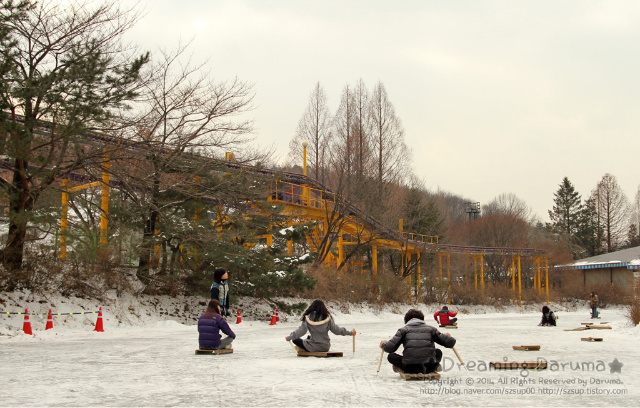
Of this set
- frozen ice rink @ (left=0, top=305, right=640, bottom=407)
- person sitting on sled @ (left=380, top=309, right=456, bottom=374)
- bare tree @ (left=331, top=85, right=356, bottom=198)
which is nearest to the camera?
frozen ice rink @ (left=0, top=305, right=640, bottom=407)

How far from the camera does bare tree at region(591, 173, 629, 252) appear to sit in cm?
8156

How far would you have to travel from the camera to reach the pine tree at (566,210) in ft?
298

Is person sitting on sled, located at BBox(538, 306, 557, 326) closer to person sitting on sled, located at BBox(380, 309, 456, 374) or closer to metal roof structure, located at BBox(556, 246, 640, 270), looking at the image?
person sitting on sled, located at BBox(380, 309, 456, 374)

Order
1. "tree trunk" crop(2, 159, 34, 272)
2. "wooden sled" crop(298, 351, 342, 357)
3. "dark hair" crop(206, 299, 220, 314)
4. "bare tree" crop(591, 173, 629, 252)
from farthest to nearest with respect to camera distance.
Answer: "bare tree" crop(591, 173, 629, 252)
"tree trunk" crop(2, 159, 34, 272)
"dark hair" crop(206, 299, 220, 314)
"wooden sled" crop(298, 351, 342, 357)

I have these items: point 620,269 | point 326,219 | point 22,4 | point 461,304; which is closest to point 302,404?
point 22,4

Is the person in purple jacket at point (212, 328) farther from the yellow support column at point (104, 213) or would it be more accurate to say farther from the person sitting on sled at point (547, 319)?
the person sitting on sled at point (547, 319)

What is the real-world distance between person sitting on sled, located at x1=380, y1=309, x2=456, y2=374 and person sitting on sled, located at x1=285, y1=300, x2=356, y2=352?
2766 millimetres

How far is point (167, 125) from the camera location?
80.7 feet

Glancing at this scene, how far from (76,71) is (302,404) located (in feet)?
42.3

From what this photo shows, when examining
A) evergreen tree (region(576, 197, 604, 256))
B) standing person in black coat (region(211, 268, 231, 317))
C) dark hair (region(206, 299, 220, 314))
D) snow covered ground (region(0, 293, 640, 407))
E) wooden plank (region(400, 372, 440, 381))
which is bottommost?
snow covered ground (region(0, 293, 640, 407))

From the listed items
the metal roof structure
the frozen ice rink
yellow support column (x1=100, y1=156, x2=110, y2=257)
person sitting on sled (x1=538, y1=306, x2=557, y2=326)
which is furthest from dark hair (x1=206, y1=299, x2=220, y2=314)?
the metal roof structure

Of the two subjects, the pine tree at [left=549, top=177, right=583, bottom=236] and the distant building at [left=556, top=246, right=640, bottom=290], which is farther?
the pine tree at [left=549, top=177, right=583, bottom=236]

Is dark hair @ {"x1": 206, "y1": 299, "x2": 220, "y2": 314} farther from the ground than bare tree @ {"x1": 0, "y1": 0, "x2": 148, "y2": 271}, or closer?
closer

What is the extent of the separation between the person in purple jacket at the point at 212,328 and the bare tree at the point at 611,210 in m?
79.0
